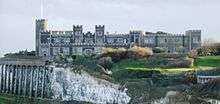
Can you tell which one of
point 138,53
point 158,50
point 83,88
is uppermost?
point 158,50

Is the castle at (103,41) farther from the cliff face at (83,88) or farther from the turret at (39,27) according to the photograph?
the cliff face at (83,88)

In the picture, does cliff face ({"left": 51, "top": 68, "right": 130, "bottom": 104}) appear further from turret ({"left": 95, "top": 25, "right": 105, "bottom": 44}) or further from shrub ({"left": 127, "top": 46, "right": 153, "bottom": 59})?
turret ({"left": 95, "top": 25, "right": 105, "bottom": 44})

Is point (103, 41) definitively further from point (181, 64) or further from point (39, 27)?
point (181, 64)

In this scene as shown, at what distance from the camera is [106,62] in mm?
104688

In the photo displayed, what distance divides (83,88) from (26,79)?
12.6 meters

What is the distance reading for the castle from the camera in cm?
12625

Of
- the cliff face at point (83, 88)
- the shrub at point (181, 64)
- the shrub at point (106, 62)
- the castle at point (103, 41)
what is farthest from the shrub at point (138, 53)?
the castle at point (103, 41)

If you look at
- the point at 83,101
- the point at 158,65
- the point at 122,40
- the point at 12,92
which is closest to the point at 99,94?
the point at 83,101

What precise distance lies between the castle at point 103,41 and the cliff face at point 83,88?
2490cm

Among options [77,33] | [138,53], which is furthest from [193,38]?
[138,53]

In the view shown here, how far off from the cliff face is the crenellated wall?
4.93 ft

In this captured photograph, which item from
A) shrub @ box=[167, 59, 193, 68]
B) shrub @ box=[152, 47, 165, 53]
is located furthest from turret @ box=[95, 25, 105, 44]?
shrub @ box=[167, 59, 193, 68]

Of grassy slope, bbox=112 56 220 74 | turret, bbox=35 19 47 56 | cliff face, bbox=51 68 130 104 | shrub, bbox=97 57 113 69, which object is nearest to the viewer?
cliff face, bbox=51 68 130 104

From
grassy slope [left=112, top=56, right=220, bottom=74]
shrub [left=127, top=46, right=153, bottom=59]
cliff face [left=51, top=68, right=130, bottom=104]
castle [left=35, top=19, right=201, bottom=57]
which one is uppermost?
castle [left=35, top=19, right=201, bottom=57]
